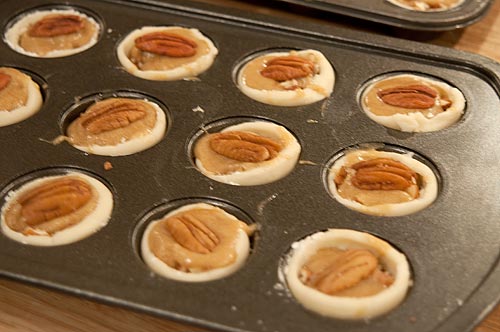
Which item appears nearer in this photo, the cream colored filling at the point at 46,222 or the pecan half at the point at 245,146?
the cream colored filling at the point at 46,222

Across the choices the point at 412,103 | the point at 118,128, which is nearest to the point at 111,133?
the point at 118,128

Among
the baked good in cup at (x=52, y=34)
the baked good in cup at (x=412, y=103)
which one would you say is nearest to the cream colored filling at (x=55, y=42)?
the baked good in cup at (x=52, y=34)

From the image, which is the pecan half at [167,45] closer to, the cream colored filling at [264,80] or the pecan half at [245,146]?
the cream colored filling at [264,80]

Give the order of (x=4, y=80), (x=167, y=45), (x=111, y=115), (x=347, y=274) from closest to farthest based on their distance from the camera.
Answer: (x=347, y=274) → (x=111, y=115) → (x=4, y=80) → (x=167, y=45)

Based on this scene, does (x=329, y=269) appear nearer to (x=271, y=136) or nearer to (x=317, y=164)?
(x=317, y=164)

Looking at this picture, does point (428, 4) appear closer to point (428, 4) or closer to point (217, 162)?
point (428, 4)

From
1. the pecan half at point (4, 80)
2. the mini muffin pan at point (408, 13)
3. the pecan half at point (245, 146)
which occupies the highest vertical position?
the mini muffin pan at point (408, 13)
